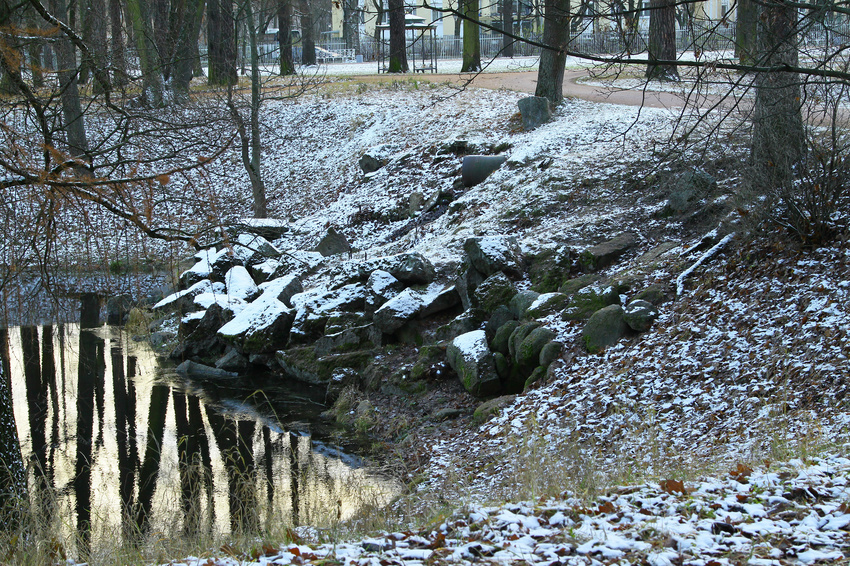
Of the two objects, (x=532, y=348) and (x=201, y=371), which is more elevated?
(x=532, y=348)

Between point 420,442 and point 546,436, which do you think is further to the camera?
point 420,442

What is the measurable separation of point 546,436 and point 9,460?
4.97m

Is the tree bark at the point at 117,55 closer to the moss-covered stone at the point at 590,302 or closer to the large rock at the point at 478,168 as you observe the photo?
the moss-covered stone at the point at 590,302

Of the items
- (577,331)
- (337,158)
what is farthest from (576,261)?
(337,158)

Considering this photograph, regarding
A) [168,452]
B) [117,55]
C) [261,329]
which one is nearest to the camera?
[117,55]

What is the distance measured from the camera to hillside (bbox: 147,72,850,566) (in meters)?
3.96

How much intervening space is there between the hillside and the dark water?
944mm

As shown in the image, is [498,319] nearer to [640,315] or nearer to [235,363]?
[640,315]

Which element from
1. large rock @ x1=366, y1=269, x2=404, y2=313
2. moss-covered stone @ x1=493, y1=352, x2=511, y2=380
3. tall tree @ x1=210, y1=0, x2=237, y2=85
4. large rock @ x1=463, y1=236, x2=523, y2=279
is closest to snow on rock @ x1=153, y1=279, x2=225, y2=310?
large rock @ x1=366, y1=269, x2=404, y2=313

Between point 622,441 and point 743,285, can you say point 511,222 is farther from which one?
point 622,441

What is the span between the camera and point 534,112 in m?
17.8

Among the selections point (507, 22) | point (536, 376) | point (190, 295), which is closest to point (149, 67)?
point (507, 22)

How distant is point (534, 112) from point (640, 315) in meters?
10.4

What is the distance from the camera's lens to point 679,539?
370cm
